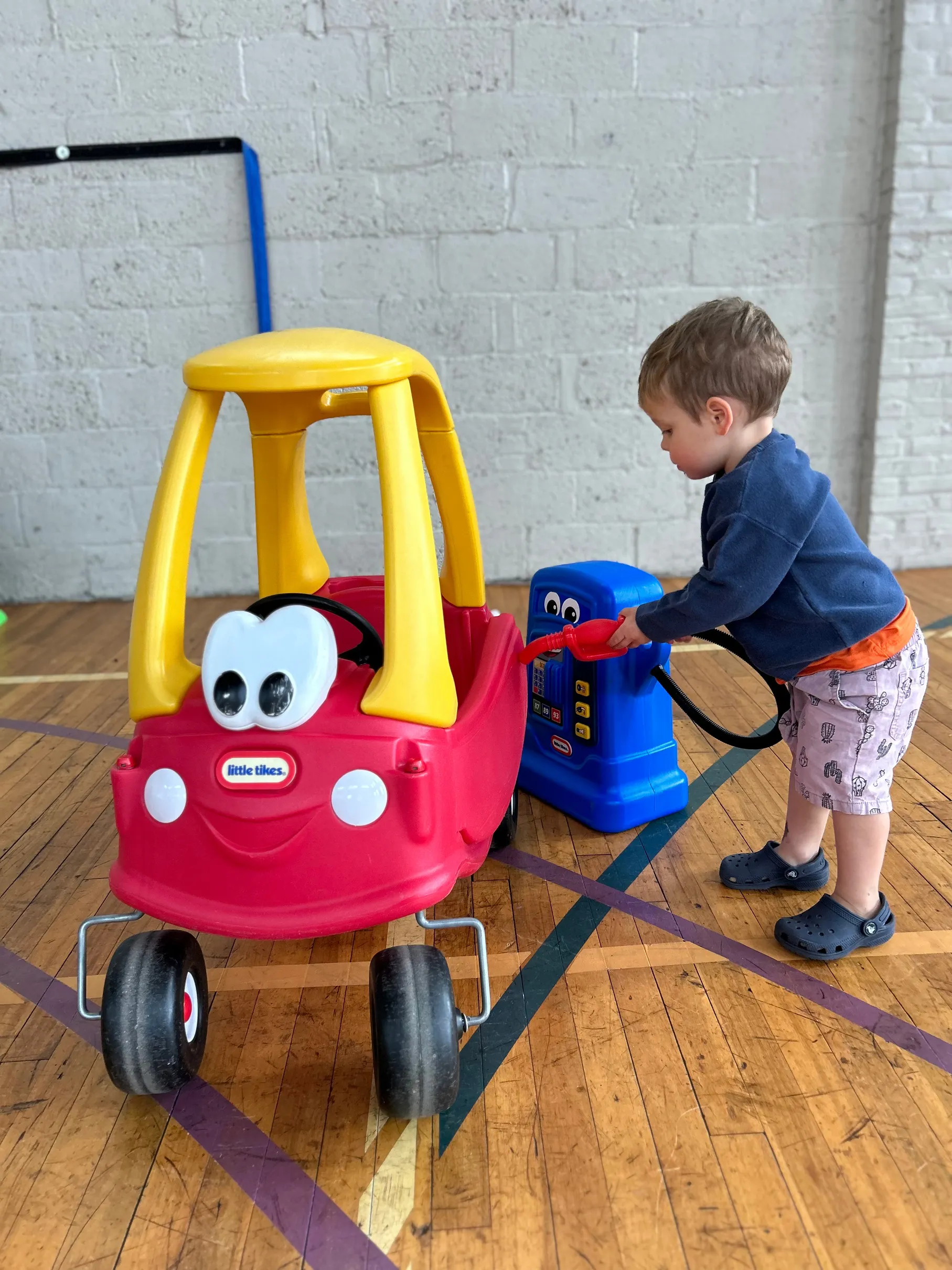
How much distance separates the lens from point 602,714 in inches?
82.0

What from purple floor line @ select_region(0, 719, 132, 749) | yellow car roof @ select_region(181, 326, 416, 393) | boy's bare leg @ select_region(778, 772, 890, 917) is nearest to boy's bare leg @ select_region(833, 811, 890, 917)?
boy's bare leg @ select_region(778, 772, 890, 917)

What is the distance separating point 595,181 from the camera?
3.85 metres

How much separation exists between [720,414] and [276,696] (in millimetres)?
822

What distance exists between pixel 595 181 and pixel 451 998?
344 centimetres

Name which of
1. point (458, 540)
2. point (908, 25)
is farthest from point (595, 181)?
point (458, 540)

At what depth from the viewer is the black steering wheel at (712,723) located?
1.78m

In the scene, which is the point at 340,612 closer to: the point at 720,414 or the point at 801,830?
the point at 720,414

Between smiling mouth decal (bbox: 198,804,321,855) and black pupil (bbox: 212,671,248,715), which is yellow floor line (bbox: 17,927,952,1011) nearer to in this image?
smiling mouth decal (bbox: 198,804,321,855)

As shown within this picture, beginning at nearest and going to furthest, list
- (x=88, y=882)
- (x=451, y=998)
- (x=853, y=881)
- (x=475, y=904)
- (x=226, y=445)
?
1. (x=451, y=998)
2. (x=853, y=881)
3. (x=475, y=904)
4. (x=88, y=882)
5. (x=226, y=445)

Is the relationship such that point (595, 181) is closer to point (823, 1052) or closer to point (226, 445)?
point (226, 445)

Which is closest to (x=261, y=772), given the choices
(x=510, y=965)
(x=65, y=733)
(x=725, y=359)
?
(x=510, y=965)

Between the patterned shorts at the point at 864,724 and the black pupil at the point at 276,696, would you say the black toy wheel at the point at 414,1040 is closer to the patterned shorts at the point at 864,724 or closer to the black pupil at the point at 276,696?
the black pupil at the point at 276,696

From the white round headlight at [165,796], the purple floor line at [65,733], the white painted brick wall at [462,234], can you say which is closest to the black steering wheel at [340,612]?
the white round headlight at [165,796]

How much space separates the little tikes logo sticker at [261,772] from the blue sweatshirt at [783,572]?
69 centimetres
